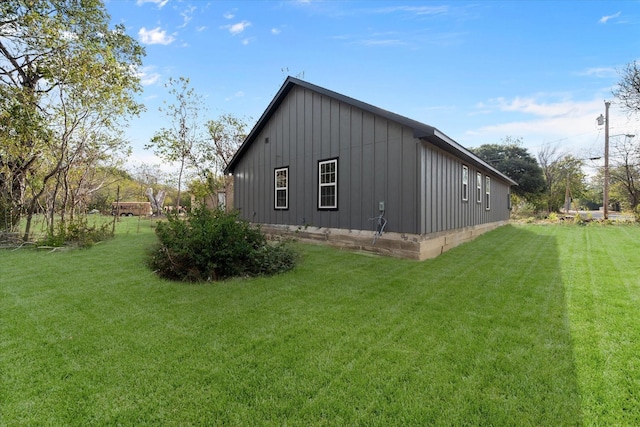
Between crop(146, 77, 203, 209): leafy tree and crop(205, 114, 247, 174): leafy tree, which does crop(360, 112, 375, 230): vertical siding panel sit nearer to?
crop(205, 114, 247, 174): leafy tree

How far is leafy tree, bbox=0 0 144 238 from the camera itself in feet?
23.6

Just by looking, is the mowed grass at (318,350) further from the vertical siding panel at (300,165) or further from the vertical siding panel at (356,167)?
the vertical siding panel at (300,165)

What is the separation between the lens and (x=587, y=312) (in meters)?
3.52

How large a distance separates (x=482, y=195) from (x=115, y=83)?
1269 cm

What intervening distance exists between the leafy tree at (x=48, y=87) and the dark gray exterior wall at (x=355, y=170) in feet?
15.3

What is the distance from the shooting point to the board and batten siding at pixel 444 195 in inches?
263

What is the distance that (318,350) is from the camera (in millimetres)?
2635

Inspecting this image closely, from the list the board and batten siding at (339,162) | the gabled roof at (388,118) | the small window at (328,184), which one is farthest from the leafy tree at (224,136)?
the small window at (328,184)

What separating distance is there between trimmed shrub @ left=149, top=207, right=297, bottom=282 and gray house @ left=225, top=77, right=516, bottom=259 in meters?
2.73

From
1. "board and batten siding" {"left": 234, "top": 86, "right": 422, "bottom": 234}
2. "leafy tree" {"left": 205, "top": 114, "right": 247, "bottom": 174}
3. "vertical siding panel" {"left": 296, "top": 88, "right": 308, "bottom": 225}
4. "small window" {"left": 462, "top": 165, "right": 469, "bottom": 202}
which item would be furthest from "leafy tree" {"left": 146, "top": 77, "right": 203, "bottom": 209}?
"small window" {"left": 462, "top": 165, "right": 469, "bottom": 202}

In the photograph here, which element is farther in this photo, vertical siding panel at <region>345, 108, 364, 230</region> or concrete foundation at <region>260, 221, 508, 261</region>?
vertical siding panel at <region>345, 108, 364, 230</region>

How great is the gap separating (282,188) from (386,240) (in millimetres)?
4207

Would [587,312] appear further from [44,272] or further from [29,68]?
[29,68]

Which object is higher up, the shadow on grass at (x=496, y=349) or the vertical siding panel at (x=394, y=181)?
the vertical siding panel at (x=394, y=181)
